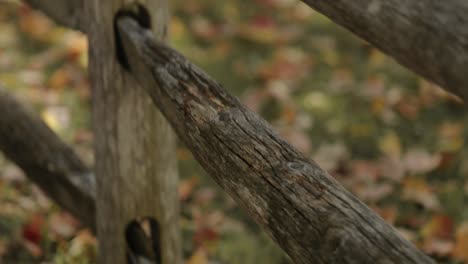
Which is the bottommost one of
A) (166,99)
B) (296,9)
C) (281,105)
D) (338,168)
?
(166,99)

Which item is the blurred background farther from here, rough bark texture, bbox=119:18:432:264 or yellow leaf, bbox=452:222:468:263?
rough bark texture, bbox=119:18:432:264

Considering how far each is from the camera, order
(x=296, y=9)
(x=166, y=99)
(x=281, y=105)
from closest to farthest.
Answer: (x=166, y=99) → (x=281, y=105) → (x=296, y=9)

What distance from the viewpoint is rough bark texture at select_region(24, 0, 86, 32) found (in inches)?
62.8

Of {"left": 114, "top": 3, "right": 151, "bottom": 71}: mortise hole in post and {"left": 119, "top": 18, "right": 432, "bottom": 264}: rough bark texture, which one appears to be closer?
{"left": 119, "top": 18, "right": 432, "bottom": 264}: rough bark texture

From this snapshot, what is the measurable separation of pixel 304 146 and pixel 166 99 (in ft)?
4.80

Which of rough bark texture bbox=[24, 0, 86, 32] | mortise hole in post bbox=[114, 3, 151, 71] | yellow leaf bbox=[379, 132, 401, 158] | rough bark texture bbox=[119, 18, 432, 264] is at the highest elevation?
yellow leaf bbox=[379, 132, 401, 158]

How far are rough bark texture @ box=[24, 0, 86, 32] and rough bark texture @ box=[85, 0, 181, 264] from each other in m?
0.07

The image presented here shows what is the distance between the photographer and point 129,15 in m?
1.48

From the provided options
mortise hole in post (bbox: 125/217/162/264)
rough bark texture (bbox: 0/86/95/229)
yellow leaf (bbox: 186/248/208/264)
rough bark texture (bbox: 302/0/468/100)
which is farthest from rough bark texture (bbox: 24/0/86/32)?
rough bark texture (bbox: 302/0/468/100)

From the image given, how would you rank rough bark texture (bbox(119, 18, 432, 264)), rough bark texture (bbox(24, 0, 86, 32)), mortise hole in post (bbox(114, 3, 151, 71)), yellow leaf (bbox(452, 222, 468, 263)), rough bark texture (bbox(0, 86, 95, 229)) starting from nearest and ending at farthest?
rough bark texture (bbox(119, 18, 432, 264)) → mortise hole in post (bbox(114, 3, 151, 71)) → rough bark texture (bbox(24, 0, 86, 32)) → rough bark texture (bbox(0, 86, 95, 229)) → yellow leaf (bbox(452, 222, 468, 263))

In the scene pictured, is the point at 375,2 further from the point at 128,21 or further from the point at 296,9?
the point at 296,9

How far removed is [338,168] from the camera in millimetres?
2578

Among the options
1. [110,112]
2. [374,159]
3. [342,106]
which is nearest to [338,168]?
[374,159]

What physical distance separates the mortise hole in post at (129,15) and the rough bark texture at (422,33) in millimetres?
738
